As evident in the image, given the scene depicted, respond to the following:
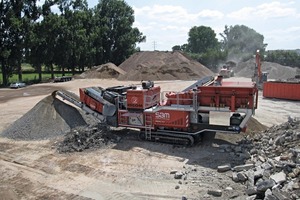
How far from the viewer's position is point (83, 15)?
47.9 metres

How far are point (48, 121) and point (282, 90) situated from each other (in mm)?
18526

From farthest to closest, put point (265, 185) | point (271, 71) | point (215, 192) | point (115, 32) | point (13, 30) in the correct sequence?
point (115, 32)
point (271, 71)
point (13, 30)
point (215, 192)
point (265, 185)

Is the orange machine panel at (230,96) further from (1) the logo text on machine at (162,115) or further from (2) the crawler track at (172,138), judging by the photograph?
(2) the crawler track at (172,138)

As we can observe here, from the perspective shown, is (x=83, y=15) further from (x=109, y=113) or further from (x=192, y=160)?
(x=192, y=160)

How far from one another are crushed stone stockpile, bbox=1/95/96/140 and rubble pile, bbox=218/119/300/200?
6731 millimetres

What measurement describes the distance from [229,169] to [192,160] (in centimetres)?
142

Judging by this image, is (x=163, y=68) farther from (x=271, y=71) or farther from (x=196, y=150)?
(x=196, y=150)

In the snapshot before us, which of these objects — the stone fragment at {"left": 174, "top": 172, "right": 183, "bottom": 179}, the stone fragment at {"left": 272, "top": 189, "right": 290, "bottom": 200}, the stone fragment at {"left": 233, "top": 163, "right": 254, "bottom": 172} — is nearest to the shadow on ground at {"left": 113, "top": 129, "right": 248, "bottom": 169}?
the stone fragment at {"left": 233, "top": 163, "right": 254, "bottom": 172}

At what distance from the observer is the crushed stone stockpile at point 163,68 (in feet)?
139

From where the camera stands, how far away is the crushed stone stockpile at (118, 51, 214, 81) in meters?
42.2

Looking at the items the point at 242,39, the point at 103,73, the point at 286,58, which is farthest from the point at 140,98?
the point at 242,39

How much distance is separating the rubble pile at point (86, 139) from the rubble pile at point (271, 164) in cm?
453

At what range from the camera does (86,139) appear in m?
12.4

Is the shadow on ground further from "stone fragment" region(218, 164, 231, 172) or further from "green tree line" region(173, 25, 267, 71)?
"green tree line" region(173, 25, 267, 71)
